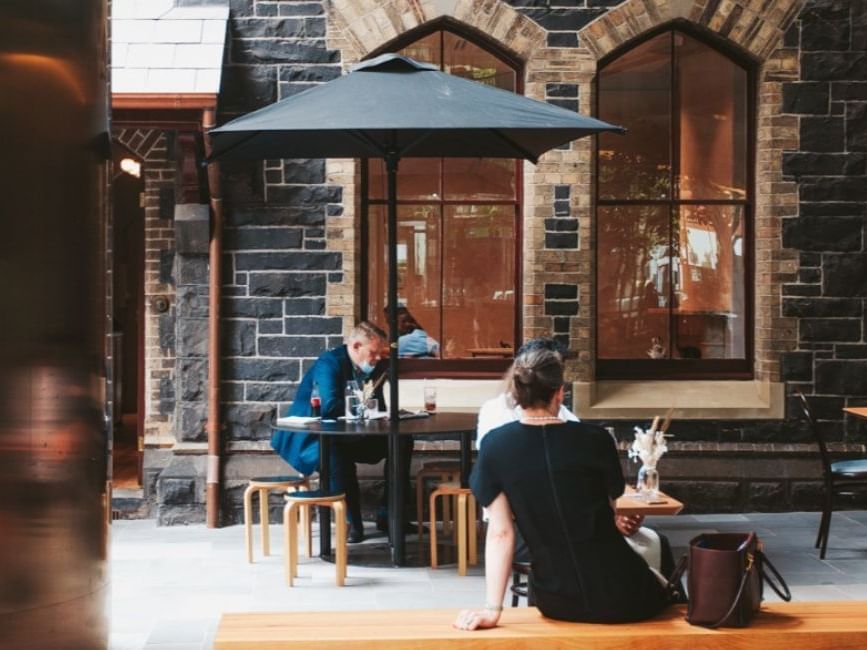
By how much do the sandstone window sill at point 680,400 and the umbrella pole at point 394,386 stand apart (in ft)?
7.10

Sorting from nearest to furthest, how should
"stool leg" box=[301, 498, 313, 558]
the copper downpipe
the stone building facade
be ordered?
1. "stool leg" box=[301, 498, 313, 558]
2. the copper downpipe
3. the stone building facade

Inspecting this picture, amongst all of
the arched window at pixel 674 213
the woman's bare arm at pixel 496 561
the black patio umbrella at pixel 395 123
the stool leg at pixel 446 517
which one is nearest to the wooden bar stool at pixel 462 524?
the black patio umbrella at pixel 395 123

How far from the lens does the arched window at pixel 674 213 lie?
10.2 metres

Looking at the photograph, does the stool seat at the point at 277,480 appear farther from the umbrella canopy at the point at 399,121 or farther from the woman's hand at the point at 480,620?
the woman's hand at the point at 480,620

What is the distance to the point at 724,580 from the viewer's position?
4602mm

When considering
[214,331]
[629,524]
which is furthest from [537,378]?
[214,331]

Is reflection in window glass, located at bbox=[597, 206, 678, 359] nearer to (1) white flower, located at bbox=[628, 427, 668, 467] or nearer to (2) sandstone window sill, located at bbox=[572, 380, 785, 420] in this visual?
(2) sandstone window sill, located at bbox=[572, 380, 785, 420]

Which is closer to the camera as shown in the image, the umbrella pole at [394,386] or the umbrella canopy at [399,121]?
→ the umbrella canopy at [399,121]

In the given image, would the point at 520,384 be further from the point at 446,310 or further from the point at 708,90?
the point at 708,90

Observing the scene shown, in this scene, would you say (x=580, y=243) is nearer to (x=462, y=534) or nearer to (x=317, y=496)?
(x=462, y=534)

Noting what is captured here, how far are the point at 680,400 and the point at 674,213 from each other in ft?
4.46

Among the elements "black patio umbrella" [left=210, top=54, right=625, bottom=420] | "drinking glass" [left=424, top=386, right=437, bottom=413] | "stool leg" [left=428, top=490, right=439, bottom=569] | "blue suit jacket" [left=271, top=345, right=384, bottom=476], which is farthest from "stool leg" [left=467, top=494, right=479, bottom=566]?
"blue suit jacket" [left=271, top=345, right=384, bottom=476]

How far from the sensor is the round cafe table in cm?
805

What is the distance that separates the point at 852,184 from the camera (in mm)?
9992
